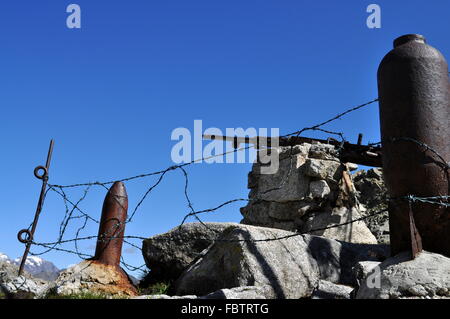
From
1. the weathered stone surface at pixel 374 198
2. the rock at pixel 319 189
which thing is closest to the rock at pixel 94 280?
the rock at pixel 319 189

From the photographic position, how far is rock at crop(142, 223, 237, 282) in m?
6.46

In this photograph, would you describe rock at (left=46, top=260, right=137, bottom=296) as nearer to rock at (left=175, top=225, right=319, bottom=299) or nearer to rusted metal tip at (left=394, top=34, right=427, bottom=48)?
rock at (left=175, top=225, right=319, bottom=299)

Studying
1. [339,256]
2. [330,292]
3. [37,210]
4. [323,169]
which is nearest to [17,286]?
[37,210]

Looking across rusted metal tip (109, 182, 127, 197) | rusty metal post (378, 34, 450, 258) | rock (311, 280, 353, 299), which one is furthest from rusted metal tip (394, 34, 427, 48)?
rusted metal tip (109, 182, 127, 197)

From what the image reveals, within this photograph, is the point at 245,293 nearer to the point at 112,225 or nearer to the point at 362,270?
the point at 362,270

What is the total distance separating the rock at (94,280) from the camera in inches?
234

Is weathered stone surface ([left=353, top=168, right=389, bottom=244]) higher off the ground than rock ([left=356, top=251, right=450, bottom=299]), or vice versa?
weathered stone surface ([left=353, top=168, right=389, bottom=244])

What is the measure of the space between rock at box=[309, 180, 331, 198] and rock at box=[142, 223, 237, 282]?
2641mm

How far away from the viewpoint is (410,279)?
3.37 metres

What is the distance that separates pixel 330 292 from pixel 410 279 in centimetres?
117

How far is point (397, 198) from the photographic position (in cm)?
394

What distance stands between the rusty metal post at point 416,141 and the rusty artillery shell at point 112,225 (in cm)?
397
